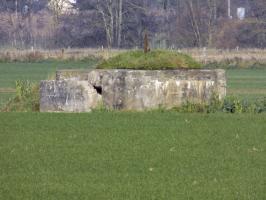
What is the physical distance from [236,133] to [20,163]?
4.93 metres

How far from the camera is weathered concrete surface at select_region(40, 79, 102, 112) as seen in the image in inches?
800

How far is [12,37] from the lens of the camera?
111312mm

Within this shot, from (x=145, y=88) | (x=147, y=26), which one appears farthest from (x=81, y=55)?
(x=145, y=88)

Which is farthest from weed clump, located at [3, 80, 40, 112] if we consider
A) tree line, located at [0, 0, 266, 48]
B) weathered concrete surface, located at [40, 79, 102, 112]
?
tree line, located at [0, 0, 266, 48]

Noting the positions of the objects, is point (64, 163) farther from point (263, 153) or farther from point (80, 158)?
point (263, 153)

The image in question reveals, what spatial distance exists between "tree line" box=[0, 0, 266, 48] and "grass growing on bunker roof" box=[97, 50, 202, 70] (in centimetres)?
6839

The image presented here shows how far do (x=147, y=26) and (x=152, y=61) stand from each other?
77.8m

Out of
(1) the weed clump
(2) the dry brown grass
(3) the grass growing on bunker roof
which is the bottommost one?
(2) the dry brown grass

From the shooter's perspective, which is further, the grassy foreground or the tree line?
the tree line

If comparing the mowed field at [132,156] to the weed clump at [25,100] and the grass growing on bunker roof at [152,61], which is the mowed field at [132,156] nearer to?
the grass growing on bunker roof at [152,61]

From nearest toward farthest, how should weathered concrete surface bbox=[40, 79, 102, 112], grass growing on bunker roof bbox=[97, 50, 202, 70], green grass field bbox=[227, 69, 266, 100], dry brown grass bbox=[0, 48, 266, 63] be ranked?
1. weathered concrete surface bbox=[40, 79, 102, 112]
2. grass growing on bunker roof bbox=[97, 50, 202, 70]
3. green grass field bbox=[227, 69, 266, 100]
4. dry brown grass bbox=[0, 48, 266, 63]

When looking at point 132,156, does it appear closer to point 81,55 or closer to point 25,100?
point 25,100

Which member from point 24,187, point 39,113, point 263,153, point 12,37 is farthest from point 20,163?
point 12,37

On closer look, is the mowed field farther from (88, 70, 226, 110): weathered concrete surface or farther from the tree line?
the tree line
